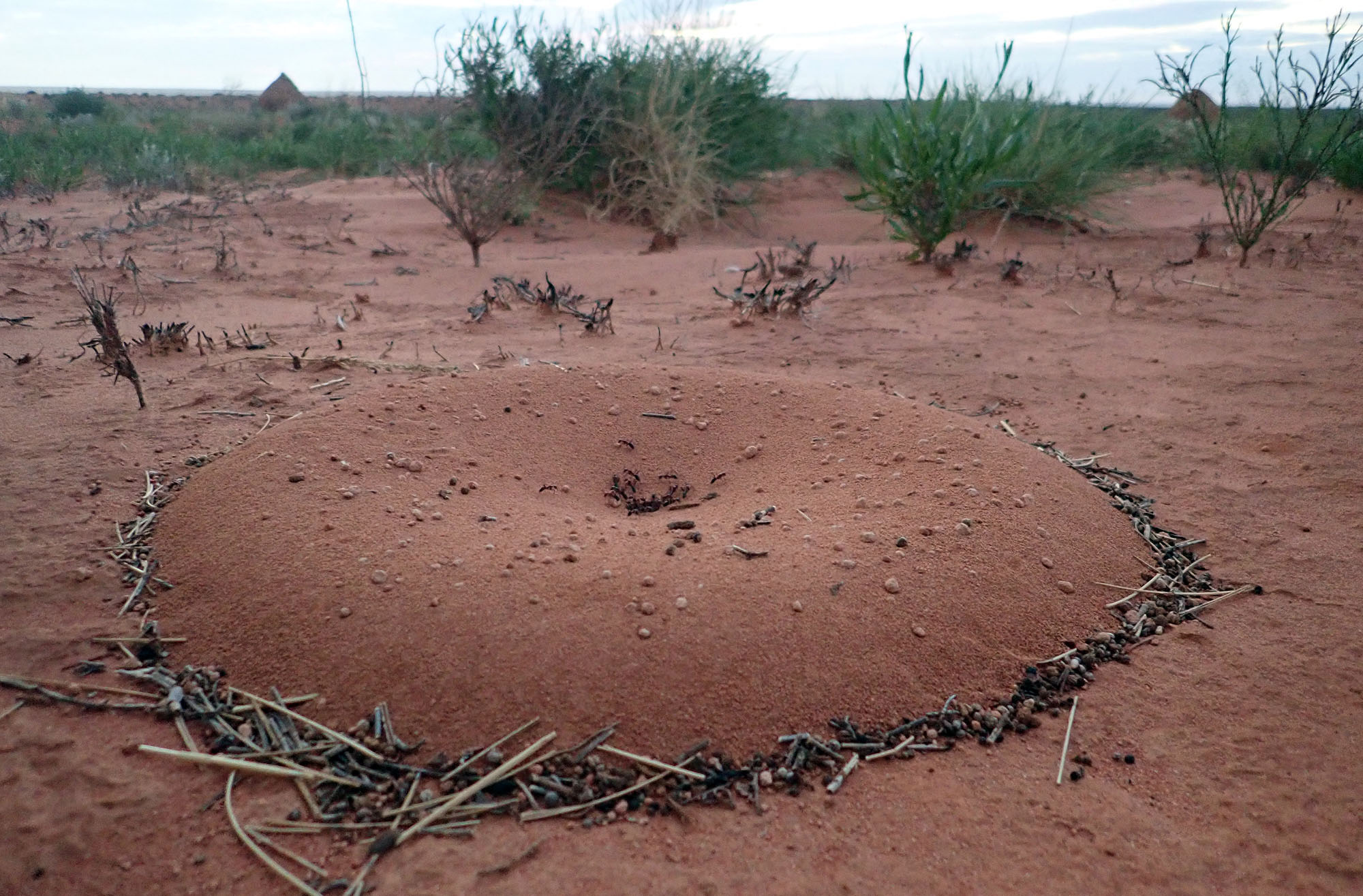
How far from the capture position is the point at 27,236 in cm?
615

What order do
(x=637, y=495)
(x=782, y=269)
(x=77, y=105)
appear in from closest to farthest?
(x=637, y=495), (x=782, y=269), (x=77, y=105)

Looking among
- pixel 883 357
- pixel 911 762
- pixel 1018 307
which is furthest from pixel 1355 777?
pixel 1018 307

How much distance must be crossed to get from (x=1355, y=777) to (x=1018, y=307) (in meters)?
3.90

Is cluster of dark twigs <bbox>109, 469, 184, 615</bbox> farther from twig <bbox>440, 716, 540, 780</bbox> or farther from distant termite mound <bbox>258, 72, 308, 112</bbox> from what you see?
distant termite mound <bbox>258, 72, 308, 112</bbox>

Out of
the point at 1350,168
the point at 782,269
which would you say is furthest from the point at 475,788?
the point at 1350,168

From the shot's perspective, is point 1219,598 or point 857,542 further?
point 1219,598

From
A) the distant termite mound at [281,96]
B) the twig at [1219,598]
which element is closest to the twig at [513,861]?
the twig at [1219,598]

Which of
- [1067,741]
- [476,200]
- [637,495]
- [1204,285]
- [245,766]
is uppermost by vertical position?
[476,200]

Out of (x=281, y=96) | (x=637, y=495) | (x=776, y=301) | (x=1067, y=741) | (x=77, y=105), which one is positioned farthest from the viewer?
(x=281, y=96)

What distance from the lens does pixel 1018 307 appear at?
16.9ft

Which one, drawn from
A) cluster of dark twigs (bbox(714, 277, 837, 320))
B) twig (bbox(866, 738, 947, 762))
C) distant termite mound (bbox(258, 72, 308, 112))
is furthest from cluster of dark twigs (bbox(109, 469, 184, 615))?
distant termite mound (bbox(258, 72, 308, 112))

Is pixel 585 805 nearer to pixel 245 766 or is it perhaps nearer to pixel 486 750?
pixel 486 750

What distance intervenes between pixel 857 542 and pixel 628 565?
581 mm

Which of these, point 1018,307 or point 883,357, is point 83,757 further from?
point 1018,307
